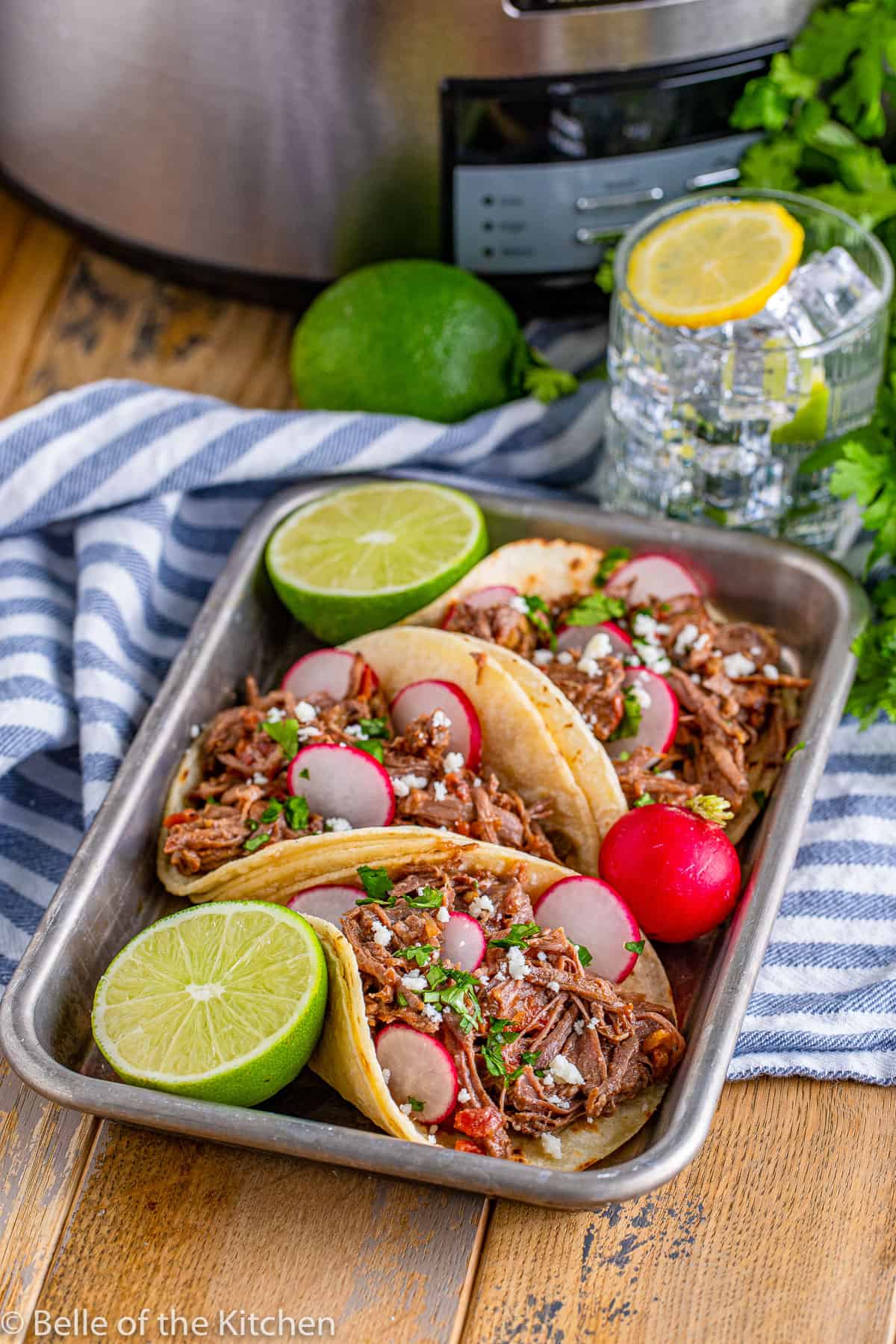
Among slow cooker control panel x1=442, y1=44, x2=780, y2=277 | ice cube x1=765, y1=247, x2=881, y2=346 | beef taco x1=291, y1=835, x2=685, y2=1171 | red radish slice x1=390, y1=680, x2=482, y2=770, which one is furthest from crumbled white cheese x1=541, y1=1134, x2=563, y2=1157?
slow cooker control panel x1=442, y1=44, x2=780, y2=277

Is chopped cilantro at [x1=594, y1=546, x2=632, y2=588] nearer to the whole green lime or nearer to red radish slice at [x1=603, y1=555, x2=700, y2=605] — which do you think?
red radish slice at [x1=603, y1=555, x2=700, y2=605]

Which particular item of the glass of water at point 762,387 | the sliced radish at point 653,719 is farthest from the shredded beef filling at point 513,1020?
the glass of water at point 762,387

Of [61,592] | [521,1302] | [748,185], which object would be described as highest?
[748,185]

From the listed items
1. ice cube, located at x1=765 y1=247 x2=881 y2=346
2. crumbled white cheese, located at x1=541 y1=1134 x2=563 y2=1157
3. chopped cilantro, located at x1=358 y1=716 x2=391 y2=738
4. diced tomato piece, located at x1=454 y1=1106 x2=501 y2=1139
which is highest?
ice cube, located at x1=765 y1=247 x2=881 y2=346

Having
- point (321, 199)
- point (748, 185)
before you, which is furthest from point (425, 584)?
point (748, 185)

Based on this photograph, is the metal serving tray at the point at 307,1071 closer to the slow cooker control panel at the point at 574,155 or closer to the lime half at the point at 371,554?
the lime half at the point at 371,554

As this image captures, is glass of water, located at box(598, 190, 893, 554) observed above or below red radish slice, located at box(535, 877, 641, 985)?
above

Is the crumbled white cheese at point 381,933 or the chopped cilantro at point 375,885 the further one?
the chopped cilantro at point 375,885

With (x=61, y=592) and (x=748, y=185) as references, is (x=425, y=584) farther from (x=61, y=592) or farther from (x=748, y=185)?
(x=748, y=185)
